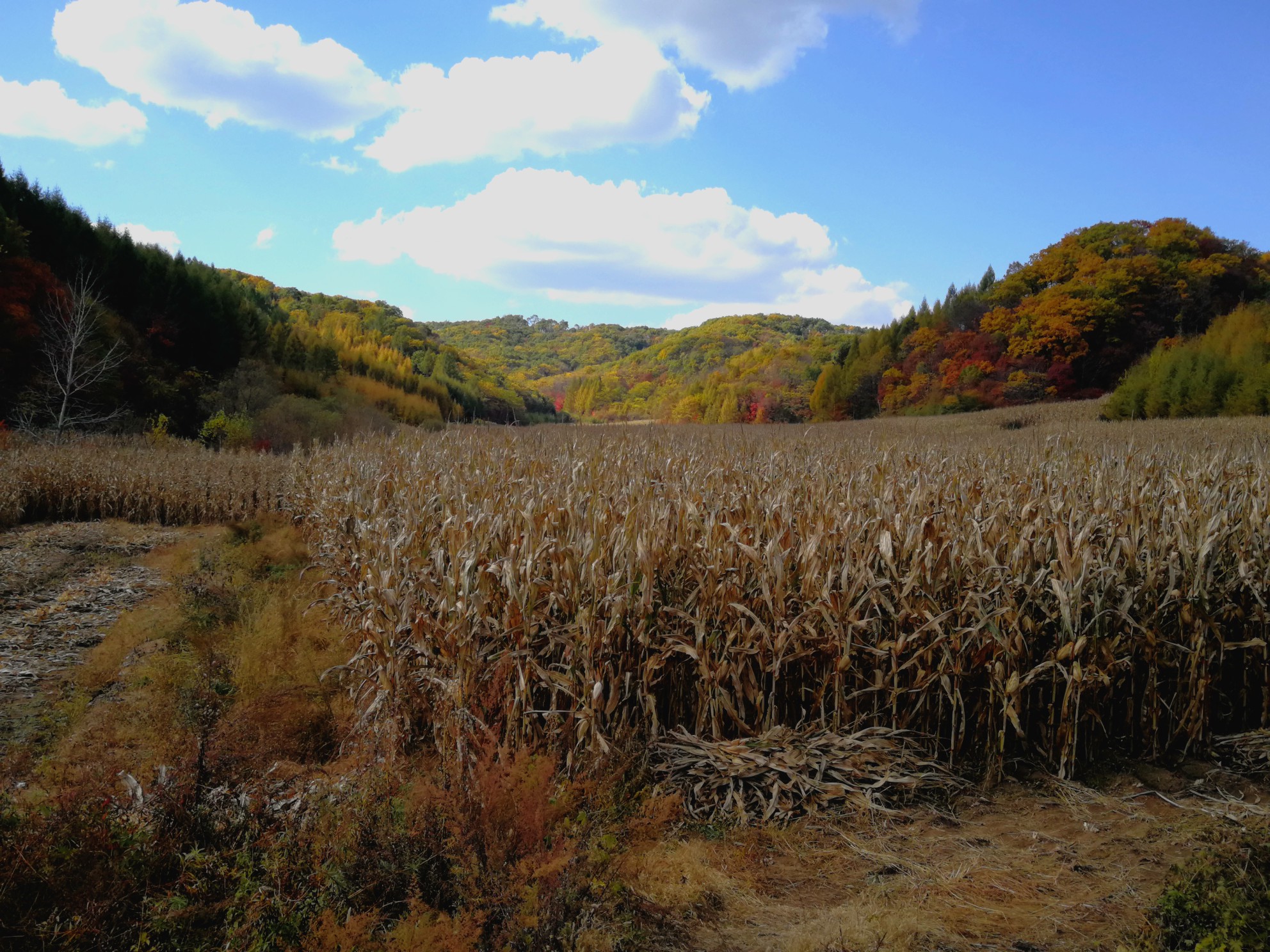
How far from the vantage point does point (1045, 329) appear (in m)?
40.3

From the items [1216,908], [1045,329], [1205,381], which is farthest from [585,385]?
[1216,908]

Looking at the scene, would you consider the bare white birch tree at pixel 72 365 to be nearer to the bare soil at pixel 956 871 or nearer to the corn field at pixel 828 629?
the corn field at pixel 828 629

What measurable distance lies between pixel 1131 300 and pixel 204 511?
47.2 metres

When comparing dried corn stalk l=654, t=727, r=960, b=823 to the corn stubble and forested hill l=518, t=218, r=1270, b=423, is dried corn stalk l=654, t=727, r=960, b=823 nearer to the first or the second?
the corn stubble

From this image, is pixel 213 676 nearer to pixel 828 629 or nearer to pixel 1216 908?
pixel 828 629

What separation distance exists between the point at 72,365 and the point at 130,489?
1107 centimetres

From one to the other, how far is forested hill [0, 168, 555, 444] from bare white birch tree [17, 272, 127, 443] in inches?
4.2

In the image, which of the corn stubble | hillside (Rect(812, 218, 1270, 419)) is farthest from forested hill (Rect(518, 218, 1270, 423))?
the corn stubble

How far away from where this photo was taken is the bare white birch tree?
20234 millimetres

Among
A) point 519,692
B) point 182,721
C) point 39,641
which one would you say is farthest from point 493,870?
point 39,641

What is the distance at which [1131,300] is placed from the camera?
137 feet

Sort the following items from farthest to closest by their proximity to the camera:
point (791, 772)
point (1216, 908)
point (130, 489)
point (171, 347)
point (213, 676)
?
point (171, 347) < point (130, 489) < point (213, 676) < point (791, 772) < point (1216, 908)

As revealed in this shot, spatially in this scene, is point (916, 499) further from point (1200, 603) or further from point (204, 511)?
point (204, 511)

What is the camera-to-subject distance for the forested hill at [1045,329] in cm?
4044
